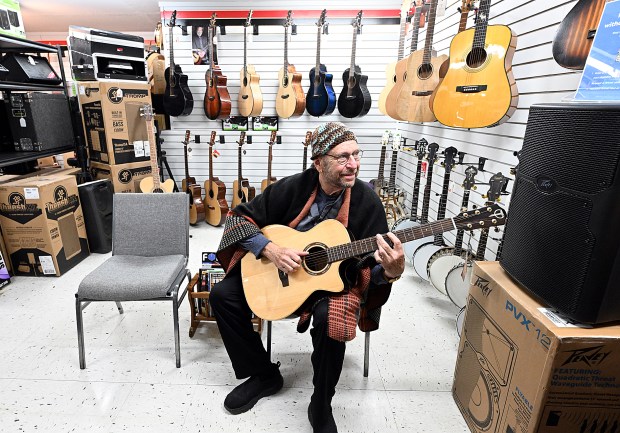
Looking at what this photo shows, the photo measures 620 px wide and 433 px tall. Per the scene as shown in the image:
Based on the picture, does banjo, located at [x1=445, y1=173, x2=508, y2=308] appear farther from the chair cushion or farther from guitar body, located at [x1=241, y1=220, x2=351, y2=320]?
the chair cushion

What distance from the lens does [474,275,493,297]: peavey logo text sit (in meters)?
1.30

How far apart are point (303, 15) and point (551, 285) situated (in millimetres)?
4212

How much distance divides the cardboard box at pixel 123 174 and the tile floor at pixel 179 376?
1443 millimetres

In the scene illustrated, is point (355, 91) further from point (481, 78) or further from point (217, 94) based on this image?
point (481, 78)

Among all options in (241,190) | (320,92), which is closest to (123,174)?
(241,190)

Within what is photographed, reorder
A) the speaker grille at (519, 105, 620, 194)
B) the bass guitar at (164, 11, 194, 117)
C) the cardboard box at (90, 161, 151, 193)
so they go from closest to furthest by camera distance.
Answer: the speaker grille at (519, 105, 620, 194), the cardboard box at (90, 161, 151, 193), the bass guitar at (164, 11, 194, 117)

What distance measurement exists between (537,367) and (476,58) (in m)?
1.80

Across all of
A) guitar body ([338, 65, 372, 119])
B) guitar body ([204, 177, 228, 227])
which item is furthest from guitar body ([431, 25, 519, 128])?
guitar body ([204, 177, 228, 227])

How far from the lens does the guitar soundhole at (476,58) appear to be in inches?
79.8

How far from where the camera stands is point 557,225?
0.98 m

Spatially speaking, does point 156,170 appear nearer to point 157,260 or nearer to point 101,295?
point 157,260

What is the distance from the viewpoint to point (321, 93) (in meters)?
4.08

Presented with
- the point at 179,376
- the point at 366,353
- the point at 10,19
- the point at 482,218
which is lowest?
the point at 179,376

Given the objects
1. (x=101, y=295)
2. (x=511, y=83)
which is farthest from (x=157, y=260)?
(x=511, y=83)
